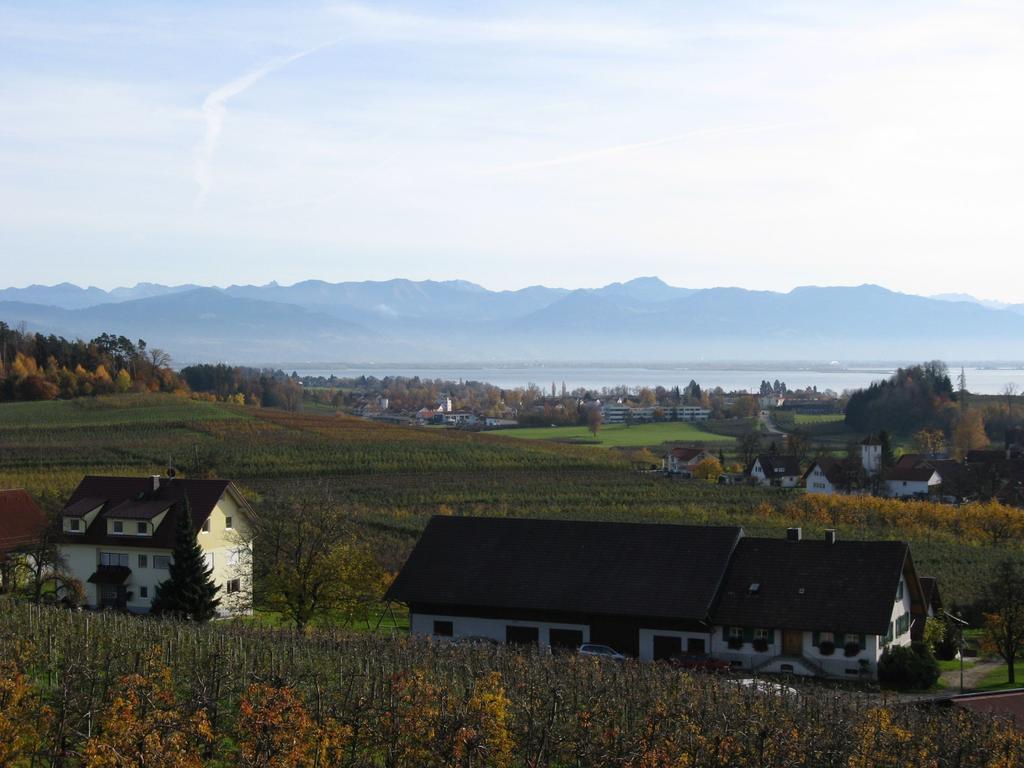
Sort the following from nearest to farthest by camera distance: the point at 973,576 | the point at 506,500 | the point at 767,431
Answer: the point at 973,576 < the point at 506,500 < the point at 767,431

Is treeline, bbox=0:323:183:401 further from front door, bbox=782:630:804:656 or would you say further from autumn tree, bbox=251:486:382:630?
front door, bbox=782:630:804:656

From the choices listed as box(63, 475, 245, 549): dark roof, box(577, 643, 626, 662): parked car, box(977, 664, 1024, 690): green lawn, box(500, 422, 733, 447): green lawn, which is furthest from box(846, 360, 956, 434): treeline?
box(577, 643, 626, 662): parked car

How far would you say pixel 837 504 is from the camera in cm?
6444

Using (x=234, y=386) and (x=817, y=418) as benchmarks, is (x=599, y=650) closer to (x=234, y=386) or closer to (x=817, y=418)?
(x=817, y=418)

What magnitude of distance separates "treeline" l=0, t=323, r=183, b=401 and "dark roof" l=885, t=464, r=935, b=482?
71532 millimetres

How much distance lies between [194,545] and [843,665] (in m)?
18.9

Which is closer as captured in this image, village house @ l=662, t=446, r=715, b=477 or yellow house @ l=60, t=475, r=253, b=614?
yellow house @ l=60, t=475, r=253, b=614

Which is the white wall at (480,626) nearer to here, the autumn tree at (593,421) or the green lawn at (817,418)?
the autumn tree at (593,421)

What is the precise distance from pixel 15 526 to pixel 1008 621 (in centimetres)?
3457

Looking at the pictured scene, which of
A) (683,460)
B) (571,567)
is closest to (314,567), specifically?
(571,567)

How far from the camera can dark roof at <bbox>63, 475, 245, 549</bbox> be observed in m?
42.6

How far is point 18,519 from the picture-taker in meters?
46.7

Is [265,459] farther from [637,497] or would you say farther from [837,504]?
[837,504]

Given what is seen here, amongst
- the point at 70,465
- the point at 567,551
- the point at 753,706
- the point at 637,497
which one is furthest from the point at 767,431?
the point at 753,706
